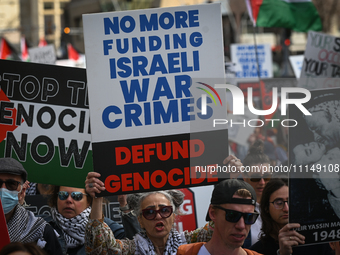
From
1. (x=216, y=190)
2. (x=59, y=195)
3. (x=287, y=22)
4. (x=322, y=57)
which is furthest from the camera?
(x=287, y=22)

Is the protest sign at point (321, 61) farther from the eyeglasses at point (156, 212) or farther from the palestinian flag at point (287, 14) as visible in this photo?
the eyeglasses at point (156, 212)

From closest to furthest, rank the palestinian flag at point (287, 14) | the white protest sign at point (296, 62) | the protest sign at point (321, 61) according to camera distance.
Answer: the protest sign at point (321, 61)
the palestinian flag at point (287, 14)
the white protest sign at point (296, 62)

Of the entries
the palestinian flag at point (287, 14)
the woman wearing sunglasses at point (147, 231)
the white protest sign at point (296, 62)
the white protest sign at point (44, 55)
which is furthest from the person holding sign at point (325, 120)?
the white protest sign at point (44, 55)

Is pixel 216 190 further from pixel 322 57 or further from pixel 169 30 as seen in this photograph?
pixel 322 57

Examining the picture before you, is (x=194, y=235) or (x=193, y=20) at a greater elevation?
(x=193, y=20)

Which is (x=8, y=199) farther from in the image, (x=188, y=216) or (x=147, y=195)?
(x=188, y=216)

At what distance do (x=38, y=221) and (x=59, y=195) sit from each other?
0.60m

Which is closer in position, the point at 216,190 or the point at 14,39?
the point at 216,190

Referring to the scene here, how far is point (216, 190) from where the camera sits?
10.3ft

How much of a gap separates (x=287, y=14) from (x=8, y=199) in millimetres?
6240

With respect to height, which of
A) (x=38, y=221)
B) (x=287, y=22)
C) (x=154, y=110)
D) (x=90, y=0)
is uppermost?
(x=90, y=0)

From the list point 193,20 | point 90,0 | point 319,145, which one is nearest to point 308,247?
point 319,145

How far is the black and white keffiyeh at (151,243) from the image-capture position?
339cm

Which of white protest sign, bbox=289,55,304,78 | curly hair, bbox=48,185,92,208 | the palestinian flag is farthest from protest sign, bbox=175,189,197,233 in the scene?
white protest sign, bbox=289,55,304,78
